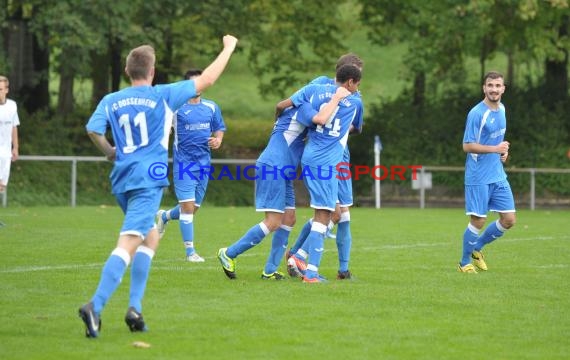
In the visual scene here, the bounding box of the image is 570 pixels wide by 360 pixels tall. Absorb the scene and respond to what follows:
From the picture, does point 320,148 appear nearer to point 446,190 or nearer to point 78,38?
point 78,38

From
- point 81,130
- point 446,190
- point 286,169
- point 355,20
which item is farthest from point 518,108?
point 286,169

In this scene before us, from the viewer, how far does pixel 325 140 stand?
1102 centimetres

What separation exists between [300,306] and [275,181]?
199 centimetres

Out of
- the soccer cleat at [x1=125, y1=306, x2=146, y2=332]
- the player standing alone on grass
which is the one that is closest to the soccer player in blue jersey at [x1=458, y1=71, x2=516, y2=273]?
the soccer cleat at [x1=125, y1=306, x2=146, y2=332]

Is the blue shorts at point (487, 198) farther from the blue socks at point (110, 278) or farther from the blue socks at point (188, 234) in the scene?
the blue socks at point (110, 278)

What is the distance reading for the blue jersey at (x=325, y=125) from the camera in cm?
1095

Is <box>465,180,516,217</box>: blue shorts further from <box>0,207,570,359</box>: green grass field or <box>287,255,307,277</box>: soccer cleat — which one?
<box>287,255,307,277</box>: soccer cleat

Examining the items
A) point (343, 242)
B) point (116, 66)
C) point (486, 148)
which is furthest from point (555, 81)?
point (343, 242)

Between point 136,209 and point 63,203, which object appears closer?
point 136,209

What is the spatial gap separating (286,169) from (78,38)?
16418 millimetres

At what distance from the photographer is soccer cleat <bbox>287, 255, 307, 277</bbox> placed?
11852 mm

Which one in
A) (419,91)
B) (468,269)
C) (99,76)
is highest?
(99,76)

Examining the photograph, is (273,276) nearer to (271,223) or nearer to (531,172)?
(271,223)

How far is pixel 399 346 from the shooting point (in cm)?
771
